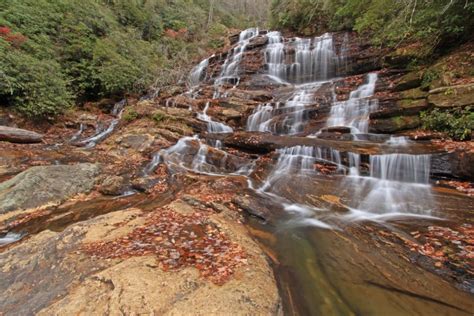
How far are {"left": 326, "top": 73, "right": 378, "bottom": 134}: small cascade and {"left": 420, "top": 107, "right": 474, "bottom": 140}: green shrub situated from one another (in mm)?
1828

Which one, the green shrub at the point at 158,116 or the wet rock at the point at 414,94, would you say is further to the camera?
the green shrub at the point at 158,116

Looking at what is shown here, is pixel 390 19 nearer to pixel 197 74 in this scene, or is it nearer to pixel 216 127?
pixel 216 127

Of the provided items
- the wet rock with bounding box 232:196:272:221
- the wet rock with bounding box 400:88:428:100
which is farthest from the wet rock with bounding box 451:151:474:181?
the wet rock with bounding box 232:196:272:221

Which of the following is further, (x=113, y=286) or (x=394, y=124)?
(x=394, y=124)

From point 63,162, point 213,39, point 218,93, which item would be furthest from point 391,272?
point 213,39

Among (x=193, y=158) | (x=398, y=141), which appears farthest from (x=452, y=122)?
(x=193, y=158)

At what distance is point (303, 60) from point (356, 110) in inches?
299

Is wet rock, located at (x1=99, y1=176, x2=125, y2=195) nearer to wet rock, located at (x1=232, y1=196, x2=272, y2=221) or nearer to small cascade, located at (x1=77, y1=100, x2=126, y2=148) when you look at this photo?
wet rock, located at (x1=232, y1=196, x2=272, y2=221)

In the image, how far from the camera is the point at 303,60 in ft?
50.4

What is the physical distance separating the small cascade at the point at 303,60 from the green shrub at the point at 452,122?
7910 millimetres

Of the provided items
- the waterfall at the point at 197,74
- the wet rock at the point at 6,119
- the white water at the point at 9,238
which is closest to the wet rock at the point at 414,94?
the white water at the point at 9,238

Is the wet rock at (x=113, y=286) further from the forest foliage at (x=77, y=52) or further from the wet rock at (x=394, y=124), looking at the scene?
the forest foliage at (x=77, y=52)

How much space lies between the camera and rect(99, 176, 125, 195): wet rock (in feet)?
20.1

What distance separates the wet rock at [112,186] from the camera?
6.12 m
